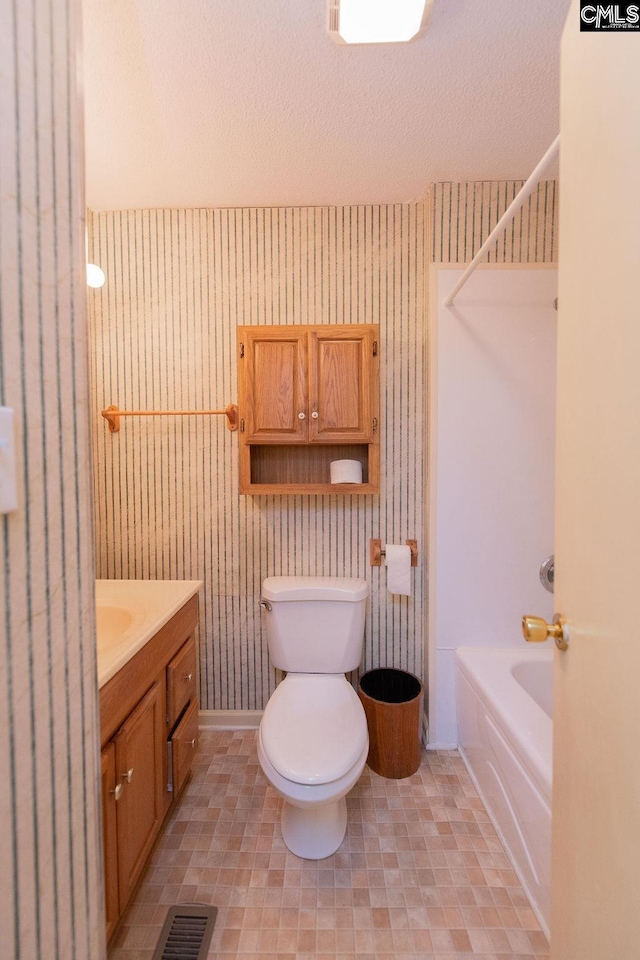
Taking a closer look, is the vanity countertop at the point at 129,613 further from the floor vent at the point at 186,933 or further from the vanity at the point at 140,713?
the floor vent at the point at 186,933

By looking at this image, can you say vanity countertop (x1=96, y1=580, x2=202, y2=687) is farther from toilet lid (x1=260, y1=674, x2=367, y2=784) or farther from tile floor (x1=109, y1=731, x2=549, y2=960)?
tile floor (x1=109, y1=731, x2=549, y2=960)

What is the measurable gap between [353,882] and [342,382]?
1.65 m

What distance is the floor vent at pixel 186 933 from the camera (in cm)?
106

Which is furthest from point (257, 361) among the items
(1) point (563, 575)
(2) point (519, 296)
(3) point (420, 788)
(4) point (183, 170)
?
(3) point (420, 788)

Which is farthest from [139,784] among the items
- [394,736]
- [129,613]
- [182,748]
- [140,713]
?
[394,736]

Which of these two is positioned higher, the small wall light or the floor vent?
the small wall light

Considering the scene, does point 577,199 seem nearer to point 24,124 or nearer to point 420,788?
point 24,124

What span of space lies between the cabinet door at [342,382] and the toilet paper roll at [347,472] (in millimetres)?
93

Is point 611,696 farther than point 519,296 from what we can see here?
No

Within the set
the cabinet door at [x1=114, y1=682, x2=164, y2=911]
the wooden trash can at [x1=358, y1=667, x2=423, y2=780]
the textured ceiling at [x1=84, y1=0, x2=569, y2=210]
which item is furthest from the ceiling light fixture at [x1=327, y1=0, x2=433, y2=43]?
the wooden trash can at [x1=358, y1=667, x2=423, y2=780]

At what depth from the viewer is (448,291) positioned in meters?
1.73

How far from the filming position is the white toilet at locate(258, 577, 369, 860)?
1.21 m

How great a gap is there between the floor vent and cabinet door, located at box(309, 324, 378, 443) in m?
1.49

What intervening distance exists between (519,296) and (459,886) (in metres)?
2.09
